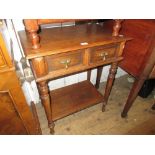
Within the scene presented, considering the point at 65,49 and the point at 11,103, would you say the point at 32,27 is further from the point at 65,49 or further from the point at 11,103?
the point at 11,103

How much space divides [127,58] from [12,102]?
0.97m

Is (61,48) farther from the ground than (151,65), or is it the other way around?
(61,48)

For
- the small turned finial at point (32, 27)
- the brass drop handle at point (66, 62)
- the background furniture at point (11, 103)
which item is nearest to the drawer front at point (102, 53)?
the brass drop handle at point (66, 62)

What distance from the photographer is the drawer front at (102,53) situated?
0.93 meters

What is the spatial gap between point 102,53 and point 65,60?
28 centimetres

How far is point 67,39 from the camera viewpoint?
0.90 metres

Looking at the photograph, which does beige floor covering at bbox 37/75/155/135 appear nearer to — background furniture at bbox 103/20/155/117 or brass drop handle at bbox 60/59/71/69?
background furniture at bbox 103/20/155/117

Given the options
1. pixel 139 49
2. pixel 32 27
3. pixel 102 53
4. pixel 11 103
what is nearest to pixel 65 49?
pixel 32 27

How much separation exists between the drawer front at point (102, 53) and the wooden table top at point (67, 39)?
60 mm

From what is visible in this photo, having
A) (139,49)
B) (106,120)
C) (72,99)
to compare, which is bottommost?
(106,120)

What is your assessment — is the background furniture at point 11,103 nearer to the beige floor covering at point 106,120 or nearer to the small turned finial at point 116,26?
the beige floor covering at point 106,120
